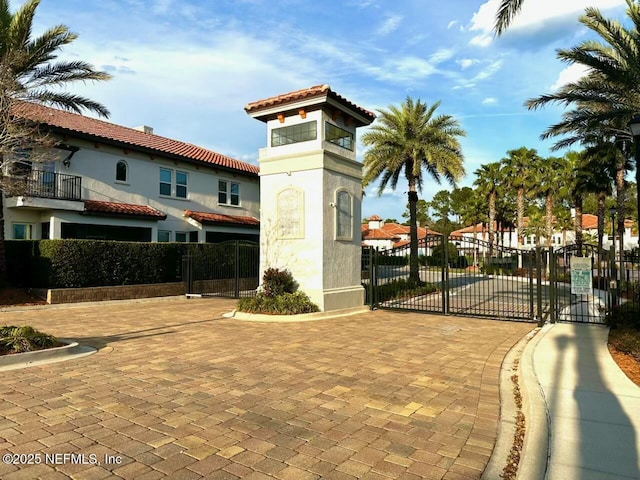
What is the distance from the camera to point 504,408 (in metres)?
5.51

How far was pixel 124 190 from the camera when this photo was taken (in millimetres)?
22484

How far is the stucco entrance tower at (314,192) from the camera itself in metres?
13.7

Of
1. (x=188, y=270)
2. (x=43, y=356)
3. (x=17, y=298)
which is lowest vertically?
(x=43, y=356)

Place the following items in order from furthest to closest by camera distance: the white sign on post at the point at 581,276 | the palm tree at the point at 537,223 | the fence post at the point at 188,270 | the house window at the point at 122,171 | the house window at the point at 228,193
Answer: the palm tree at the point at 537,223
the house window at the point at 228,193
the house window at the point at 122,171
the fence post at the point at 188,270
the white sign on post at the point at 581,276

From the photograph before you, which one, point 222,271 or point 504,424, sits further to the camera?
point 222,271

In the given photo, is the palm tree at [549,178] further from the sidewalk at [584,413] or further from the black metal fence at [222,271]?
the sidewalk at [584,413]

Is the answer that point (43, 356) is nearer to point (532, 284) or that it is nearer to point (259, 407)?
point (259, 407)

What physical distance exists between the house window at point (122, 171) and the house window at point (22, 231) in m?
4.63

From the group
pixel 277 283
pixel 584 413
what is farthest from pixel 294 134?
pixel 584 413

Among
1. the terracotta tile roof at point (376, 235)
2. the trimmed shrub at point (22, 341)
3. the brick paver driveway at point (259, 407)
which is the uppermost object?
the terracotta tile roof at point (376, 235)

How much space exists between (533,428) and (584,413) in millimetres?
891

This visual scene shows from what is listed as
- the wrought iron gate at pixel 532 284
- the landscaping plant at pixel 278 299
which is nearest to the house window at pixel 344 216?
the wrought iron gate at pixel 532 284

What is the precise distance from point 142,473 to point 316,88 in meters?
11.8

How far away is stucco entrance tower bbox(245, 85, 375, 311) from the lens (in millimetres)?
13672
